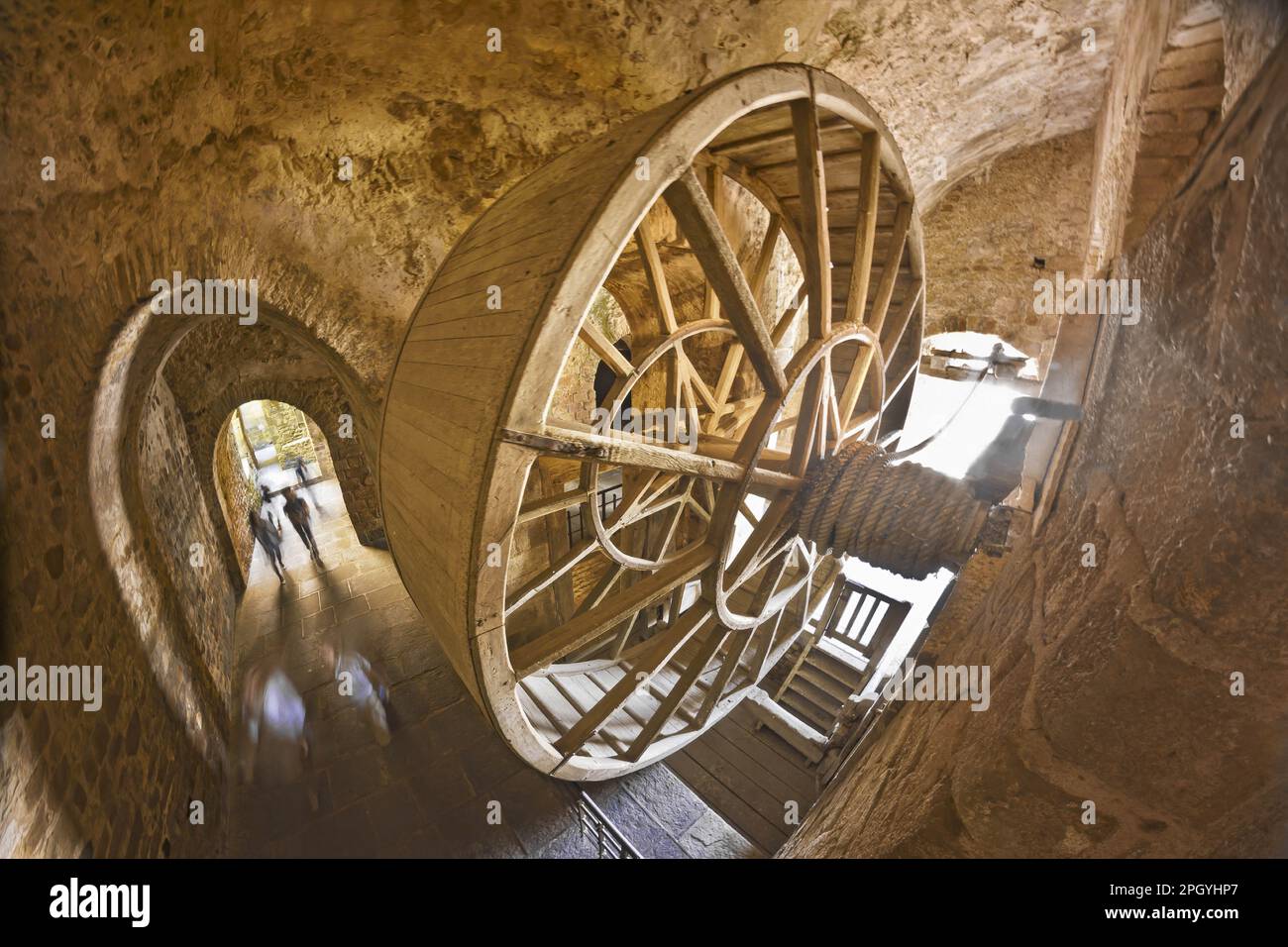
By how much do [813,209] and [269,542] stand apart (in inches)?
316

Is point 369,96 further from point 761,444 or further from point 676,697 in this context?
point 676,697

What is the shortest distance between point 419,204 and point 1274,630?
4.11 m

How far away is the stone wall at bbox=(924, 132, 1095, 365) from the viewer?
21.1 ft

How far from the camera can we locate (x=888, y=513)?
2.37 metres

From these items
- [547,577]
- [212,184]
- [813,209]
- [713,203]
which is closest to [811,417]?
[813,209]

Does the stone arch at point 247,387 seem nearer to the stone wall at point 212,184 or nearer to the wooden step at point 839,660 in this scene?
the stone wall at point 212,184

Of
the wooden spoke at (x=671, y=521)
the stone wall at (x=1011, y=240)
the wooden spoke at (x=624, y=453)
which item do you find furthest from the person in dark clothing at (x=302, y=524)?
the stone wall at (x=1011, y=240)

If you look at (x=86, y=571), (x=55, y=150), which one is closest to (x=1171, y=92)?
(x=55, y=150)

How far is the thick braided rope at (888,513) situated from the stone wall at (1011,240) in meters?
6.07

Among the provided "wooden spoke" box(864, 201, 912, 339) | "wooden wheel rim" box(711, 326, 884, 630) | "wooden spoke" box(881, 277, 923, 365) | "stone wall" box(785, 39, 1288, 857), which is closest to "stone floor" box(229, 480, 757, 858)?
"wooden wheel rim" box(711, 326, 884, 630)

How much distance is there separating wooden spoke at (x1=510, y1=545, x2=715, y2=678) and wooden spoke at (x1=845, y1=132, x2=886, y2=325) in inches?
59.9

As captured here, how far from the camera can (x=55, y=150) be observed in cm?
201

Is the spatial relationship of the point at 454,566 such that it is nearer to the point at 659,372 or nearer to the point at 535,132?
the point at 535,132

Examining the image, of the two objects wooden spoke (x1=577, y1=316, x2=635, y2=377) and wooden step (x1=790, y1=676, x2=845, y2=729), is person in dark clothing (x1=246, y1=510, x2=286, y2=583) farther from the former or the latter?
wooden step (x1=790, y1=676, x2=845, y2=729)
